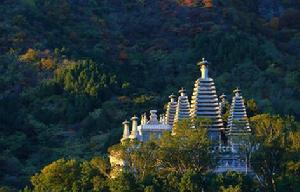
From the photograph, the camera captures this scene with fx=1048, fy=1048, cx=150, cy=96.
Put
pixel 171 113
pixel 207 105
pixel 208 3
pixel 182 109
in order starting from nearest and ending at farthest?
1. pixel 207 105
2. pixel 182 109
3. pixel 171 113
4. pixel 208 3

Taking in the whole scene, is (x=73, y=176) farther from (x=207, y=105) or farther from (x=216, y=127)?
(x=207, y=105)

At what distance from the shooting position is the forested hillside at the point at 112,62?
81000 millimetres

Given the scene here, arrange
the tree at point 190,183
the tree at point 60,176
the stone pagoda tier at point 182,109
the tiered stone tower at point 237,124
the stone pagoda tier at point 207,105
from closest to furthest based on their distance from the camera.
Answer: the tree at point 190,183 → the tree at point 60,176 → the tiered stone tower at point 237,124 → the stone pagoda tier at point 207,105 → the stone pagoda tier at point 182,109

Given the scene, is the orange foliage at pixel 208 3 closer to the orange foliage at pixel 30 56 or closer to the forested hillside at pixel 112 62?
the forested hillside at pixel 112 62

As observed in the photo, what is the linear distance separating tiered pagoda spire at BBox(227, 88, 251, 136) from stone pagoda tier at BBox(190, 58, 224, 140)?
71 cm

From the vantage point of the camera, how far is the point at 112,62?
349ft

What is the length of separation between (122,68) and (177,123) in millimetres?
52144

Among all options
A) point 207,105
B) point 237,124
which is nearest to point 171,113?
point 207,105

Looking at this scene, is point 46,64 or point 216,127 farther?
point 46,64

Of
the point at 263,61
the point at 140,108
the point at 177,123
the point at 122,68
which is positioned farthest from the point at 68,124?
the point at 177,123

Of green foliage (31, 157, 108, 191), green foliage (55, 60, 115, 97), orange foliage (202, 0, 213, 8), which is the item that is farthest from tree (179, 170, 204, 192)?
orange foliage (202, 0, 213, 8)

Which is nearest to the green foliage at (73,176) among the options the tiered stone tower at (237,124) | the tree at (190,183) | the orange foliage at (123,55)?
the tree at (190,183)

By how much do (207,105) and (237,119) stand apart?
6.05 feet

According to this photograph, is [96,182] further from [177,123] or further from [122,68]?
[122,68]
